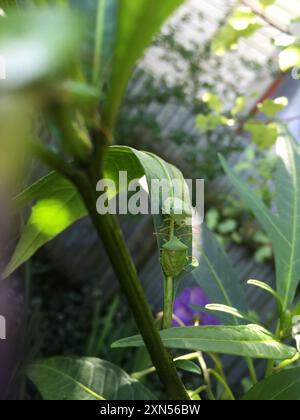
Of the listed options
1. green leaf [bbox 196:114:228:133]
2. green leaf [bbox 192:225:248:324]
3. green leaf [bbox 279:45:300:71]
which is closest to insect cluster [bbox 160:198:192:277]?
green leaf [bbox 192:225:248:324]

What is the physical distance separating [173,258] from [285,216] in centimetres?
22

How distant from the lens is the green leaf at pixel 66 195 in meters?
0.31

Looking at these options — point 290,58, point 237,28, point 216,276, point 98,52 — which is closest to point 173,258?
point 98,52

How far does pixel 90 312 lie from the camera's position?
7.73ft

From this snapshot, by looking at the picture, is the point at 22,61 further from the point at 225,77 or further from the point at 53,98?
the point at 225,77

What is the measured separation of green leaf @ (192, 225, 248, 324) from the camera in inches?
21.7

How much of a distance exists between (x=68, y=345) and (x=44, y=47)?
81.3 inches

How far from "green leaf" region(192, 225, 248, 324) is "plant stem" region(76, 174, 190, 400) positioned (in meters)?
0.29

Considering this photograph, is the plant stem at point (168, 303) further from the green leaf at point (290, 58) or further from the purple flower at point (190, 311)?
the purple flower at point (190, 311)

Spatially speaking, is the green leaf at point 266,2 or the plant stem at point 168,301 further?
the green leaf at point 266,2

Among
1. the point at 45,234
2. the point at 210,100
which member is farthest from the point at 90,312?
the point at 45,234

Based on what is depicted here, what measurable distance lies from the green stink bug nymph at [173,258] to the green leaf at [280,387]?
14 cm

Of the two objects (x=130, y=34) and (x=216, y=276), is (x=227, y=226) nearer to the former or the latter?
(x=216, y=276)

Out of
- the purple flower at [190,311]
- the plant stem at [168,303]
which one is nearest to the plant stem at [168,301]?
the plant stem at [168,303]
